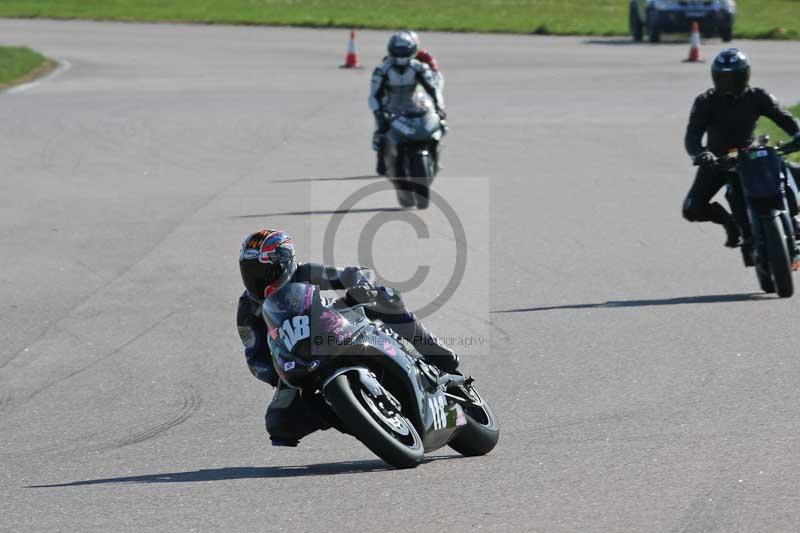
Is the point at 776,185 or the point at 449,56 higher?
the point at 776,185

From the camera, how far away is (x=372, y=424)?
6805 millimetres

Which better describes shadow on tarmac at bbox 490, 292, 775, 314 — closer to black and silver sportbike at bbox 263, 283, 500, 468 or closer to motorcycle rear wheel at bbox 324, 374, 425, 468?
black and silver sportbike at bbox 263, 283, 500, 468

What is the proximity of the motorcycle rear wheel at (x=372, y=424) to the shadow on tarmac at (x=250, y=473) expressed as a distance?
0.26 meters

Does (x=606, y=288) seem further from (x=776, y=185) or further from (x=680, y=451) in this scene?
(x=680, y=451)

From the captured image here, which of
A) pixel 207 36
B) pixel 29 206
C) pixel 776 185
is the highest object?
pixel 776 185

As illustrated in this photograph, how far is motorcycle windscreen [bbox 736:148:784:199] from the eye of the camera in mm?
11586

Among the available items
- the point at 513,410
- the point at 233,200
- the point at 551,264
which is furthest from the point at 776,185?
the point at 233,200

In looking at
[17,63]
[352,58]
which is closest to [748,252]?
[352,58]

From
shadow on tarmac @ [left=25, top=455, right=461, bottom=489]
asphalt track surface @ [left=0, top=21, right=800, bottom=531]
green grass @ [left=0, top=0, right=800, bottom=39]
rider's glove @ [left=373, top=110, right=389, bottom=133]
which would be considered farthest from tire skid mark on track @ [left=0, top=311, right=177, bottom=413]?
green grass @ [left=0, top=0, right=800, bottom=39]

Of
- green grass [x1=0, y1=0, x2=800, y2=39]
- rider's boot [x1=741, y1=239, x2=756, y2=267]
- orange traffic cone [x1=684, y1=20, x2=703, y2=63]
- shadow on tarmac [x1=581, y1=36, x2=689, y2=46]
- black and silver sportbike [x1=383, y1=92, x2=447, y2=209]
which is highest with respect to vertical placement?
rider's boot [x1=741, y1=239, x2=756, y2=267]

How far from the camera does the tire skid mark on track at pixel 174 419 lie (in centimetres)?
826

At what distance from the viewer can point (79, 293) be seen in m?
12.4

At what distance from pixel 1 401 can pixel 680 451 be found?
13.1 feet

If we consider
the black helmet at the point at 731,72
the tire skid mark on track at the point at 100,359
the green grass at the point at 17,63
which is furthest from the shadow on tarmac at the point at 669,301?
the green grass at the point at 17,63
